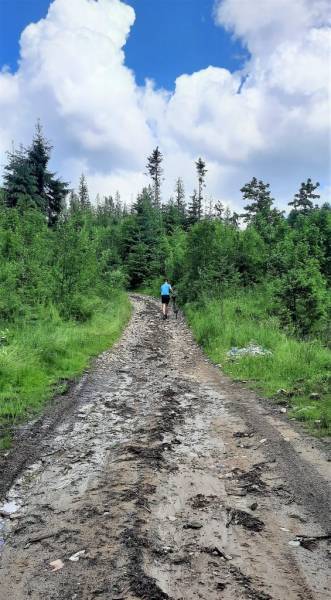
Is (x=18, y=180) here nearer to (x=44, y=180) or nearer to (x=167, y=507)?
(x=44, y=180)

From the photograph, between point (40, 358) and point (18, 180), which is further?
point (18, 180)

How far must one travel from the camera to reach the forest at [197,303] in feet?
32.1

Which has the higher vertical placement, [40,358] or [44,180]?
[44,180]

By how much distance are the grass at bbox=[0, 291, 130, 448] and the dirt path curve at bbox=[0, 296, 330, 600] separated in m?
0.77

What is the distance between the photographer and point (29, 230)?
1777 centimetres

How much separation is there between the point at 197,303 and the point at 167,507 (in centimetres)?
1895

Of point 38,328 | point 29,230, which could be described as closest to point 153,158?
point 29,230

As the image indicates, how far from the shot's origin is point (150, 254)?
44.7 meters

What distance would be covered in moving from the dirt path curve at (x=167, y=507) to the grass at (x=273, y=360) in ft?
2.44

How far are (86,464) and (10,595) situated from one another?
8.26 feet

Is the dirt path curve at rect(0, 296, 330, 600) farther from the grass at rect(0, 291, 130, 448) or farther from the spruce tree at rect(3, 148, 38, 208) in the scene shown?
the spruce tree at rect(3, 148, 38, 208)

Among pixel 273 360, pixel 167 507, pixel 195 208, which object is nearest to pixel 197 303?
pixel 273 360

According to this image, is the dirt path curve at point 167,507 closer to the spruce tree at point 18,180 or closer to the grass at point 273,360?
the grass at point 273,360

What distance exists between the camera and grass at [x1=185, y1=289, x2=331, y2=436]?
28.0 feet
